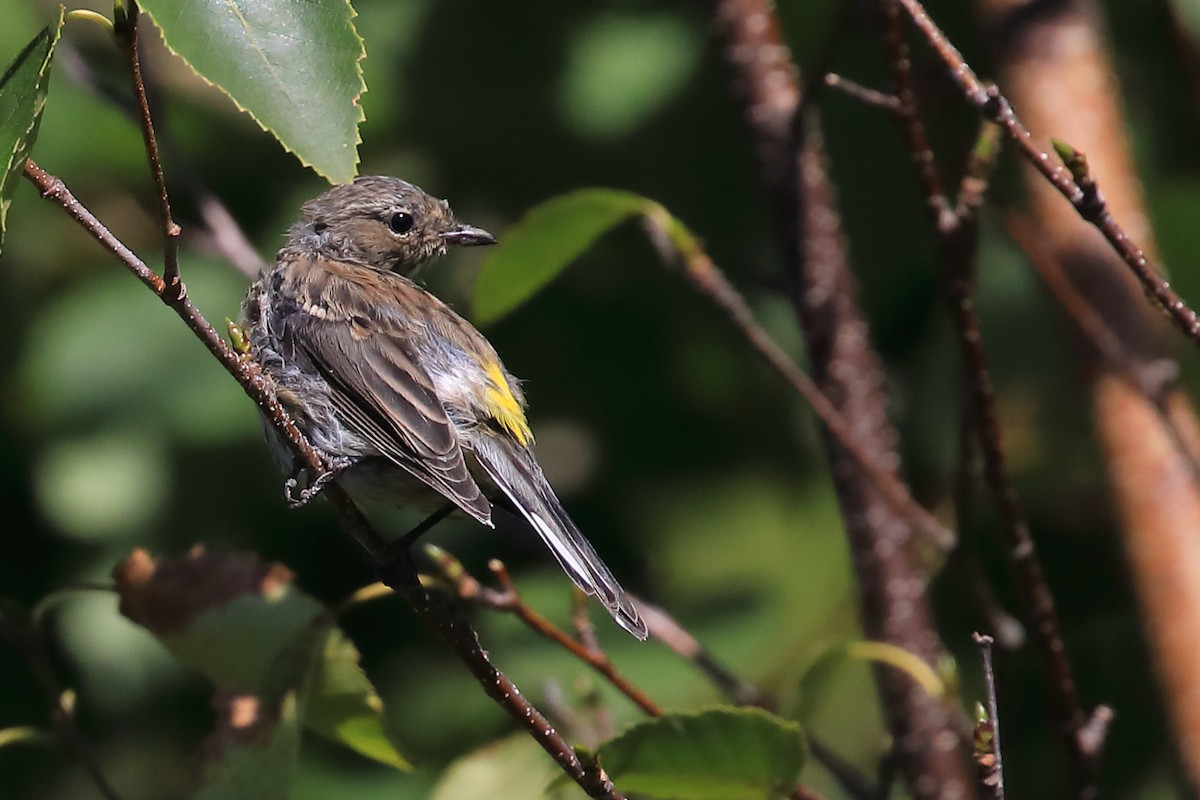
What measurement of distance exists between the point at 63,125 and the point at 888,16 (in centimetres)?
297

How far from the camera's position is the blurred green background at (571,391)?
5.02 m

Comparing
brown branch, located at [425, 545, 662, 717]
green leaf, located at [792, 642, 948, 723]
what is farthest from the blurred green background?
brown branch, located at [425, 545, 662, 717]

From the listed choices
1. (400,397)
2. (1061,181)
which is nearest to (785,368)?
(400,397)

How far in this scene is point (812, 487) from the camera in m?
5.29

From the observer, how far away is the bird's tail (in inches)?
128

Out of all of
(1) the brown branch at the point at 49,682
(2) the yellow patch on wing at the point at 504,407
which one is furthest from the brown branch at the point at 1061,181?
(1) the brown branch at the point at 49,682

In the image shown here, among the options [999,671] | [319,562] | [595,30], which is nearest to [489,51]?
[595,30]

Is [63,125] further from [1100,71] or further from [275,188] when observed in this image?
[1100,71]

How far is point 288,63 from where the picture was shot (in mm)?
2400

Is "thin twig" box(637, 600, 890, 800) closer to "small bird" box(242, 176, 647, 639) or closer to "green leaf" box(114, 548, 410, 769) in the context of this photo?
"small bird" box(242, 176, 647, 639)

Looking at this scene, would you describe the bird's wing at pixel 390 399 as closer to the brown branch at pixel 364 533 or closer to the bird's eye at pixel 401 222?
the brown branch at pixel 364 533

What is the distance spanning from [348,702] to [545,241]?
1.21 meters

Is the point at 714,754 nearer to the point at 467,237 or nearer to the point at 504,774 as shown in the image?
the point at 504,774

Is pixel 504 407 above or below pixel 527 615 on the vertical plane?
above
